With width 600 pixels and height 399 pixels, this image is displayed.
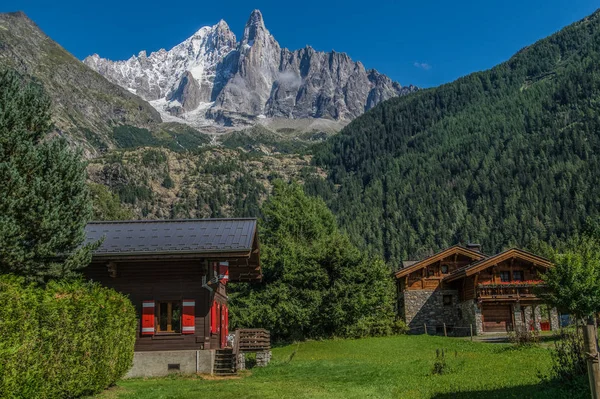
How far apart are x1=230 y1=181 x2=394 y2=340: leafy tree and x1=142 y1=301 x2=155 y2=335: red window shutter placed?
17646mm

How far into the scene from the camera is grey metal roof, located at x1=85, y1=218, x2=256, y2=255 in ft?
72.8

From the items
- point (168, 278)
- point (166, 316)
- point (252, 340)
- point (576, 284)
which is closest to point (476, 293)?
point (576, 284)

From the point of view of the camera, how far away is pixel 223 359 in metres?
23.0

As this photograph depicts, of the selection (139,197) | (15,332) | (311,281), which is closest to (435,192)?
(139,197)

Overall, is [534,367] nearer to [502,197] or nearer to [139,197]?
[502,197]

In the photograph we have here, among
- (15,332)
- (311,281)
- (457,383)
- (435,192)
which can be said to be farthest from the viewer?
(435,192)

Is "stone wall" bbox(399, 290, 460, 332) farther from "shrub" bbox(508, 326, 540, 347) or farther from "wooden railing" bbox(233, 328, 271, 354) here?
"wooden railing" bbox(233, 328, 271, 354)

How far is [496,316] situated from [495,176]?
112 m

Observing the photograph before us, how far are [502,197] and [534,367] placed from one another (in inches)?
5311

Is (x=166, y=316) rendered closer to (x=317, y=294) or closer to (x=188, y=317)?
(x=188, y=317)

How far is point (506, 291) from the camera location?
4609 cm

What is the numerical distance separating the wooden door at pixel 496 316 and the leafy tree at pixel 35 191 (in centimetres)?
3913

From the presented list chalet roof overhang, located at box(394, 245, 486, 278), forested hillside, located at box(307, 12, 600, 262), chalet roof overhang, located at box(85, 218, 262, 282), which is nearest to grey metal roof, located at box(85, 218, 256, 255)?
chalet roof overhang, located at box(85, 218, 262, 282)

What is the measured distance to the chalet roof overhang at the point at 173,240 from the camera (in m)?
22.0
